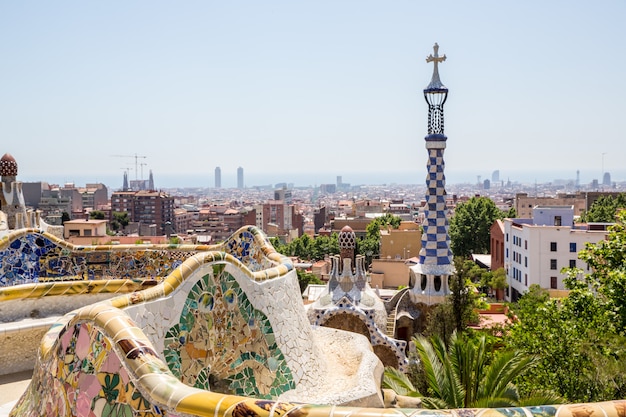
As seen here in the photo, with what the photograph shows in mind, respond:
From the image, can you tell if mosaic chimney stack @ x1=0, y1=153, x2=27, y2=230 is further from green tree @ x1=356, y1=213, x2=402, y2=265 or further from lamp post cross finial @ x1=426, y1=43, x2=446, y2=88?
green tree @ x1=356, y1=213, x2=402, y2=265

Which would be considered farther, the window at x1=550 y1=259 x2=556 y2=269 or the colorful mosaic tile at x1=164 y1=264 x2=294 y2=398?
the window at x1=550 y1=259 x2=556 y2=269

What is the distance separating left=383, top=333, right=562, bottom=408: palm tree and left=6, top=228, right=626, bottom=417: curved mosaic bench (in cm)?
174

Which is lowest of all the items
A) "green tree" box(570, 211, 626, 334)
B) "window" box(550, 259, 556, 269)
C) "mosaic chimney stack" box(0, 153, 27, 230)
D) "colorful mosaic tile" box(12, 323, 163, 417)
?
"window" box(550, 259, 556, 269)

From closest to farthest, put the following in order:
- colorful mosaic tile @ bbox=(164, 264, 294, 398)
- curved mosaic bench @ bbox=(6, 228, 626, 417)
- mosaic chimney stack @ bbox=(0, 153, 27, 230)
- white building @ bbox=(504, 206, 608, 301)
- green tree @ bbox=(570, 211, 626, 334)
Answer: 1. curved mosaic bench @ bbox=(6, 228, 626, 417)
2. colorful mosaic tile @ bbox=(164, 264, 294, 398)
3. green tree @ bbox=(570, 211, 626, 334)
4. mosaic chimney stack @ bbox=(0, 153, 27, 230)
5. white building @ bbox=(504, 206, 608, 301)

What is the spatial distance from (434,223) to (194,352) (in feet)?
36.7

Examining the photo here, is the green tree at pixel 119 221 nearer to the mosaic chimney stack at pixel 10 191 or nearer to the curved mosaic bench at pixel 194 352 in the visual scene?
the mosaic chimney stack at pixel 10 191

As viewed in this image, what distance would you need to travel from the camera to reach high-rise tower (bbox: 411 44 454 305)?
14359 millimetres

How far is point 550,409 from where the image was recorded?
220 cm

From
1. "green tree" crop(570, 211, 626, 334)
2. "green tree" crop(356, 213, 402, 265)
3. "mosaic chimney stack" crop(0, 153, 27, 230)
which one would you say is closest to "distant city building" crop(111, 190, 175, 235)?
"green tree" crop(356, 213, 402, 265)

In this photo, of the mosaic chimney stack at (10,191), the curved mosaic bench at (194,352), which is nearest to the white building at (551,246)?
the mosaic chimney stack at (10,191)

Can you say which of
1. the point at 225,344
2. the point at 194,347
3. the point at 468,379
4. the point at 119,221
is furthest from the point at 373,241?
the point at 194,347

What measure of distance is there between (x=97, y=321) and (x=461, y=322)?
1086 centimetres

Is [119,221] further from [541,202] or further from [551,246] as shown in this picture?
[551,246]

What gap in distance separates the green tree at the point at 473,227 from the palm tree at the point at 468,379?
3384cm
